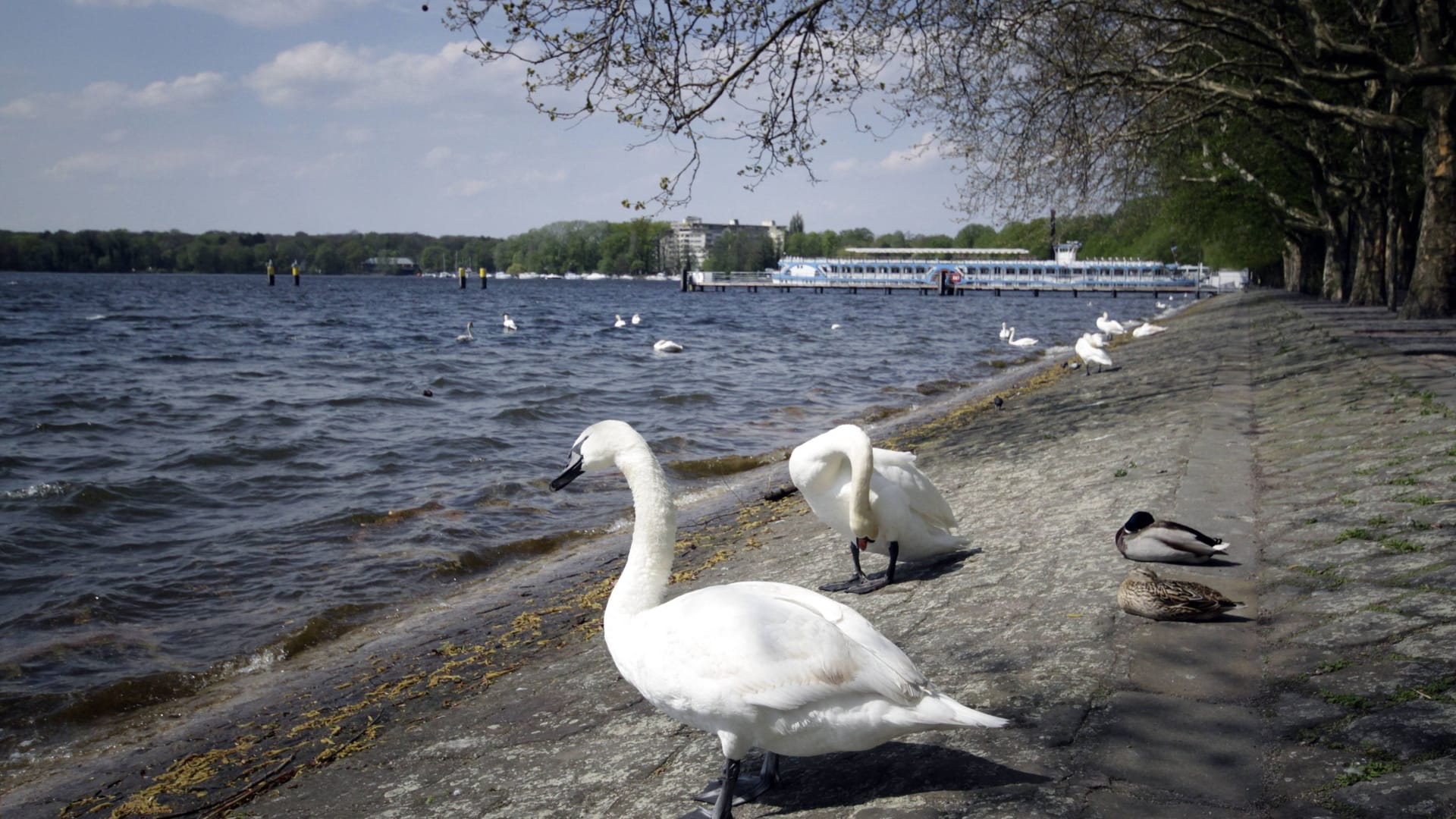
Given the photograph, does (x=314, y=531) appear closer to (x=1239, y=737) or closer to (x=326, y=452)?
(x=326, y=452)

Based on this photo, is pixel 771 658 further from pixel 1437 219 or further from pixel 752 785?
pixel 1437 219

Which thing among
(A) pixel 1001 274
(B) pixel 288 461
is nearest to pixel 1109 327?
(B) pixel 288 461

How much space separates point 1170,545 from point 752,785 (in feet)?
8.93

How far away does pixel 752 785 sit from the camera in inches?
135

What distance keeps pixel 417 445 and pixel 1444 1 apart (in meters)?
16.1

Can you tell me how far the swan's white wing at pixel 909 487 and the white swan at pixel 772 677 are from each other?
2378 millimetres

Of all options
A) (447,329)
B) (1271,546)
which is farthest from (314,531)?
(447,329)

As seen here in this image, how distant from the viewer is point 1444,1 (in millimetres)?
13641

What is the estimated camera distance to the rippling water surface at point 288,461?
716 cm

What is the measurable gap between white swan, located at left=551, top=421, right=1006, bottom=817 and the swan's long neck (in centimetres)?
7

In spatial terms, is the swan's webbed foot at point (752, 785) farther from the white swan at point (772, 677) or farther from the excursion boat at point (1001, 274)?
the excursion boat at point (1001, 274)

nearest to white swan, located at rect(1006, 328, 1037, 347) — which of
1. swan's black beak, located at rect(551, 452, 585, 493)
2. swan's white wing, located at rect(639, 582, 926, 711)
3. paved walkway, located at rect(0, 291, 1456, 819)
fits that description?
paved walkway, located at rect(0, 291, 1456, 819)

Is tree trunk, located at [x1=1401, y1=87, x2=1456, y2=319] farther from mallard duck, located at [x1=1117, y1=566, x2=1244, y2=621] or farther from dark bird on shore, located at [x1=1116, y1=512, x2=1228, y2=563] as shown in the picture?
mallard duck, located at [x1=1117, y1=566, x2=1244, y2=621]

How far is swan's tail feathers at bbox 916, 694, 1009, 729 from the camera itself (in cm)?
286
